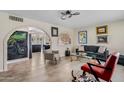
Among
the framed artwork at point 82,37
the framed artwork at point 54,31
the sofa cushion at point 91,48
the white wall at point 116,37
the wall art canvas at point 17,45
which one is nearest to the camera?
the wall art canvas at point 17,45

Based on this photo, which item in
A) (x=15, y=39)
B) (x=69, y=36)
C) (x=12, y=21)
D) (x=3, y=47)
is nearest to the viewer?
(x=3, y=47)

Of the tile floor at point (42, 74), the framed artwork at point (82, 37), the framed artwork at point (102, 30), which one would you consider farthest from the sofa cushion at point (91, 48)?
the tile floor at point (42, 74)

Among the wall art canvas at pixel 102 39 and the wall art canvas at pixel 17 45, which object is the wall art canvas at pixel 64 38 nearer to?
the wall art canvas at pixel 102 39

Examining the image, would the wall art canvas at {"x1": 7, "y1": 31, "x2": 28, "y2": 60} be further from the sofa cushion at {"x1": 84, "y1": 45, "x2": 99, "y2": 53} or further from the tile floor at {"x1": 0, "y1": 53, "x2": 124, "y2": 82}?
the sofa cushion at {"x1": 84, "y1": 45, "x2": 99, "y2": 53}

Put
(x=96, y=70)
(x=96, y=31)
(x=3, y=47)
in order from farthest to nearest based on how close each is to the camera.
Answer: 1. (x=96, y=31)
2. (x=3, y=47)
3. (x=96, y=70)

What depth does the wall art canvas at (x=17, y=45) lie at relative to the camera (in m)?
5.46

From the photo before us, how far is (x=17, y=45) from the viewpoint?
229 inches

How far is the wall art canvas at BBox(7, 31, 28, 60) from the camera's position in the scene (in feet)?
17.9

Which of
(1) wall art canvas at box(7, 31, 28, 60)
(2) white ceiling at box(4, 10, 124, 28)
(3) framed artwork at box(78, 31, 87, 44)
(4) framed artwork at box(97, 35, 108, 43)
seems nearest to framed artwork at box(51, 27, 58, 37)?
(2) white ceiling at box(4, 10, 124, 28)
